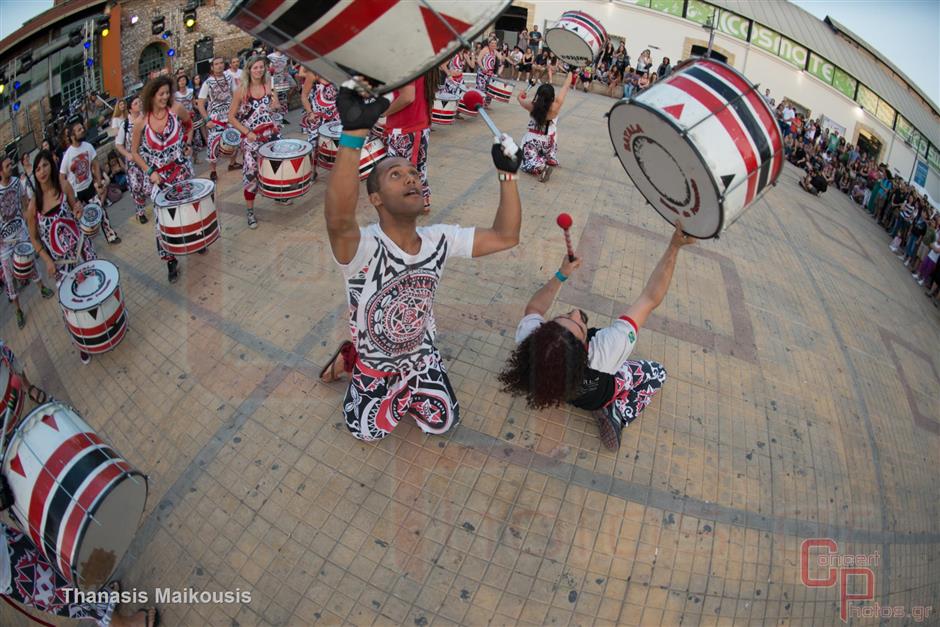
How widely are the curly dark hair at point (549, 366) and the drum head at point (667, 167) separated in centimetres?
111

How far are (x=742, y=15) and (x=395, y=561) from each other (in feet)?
94.4

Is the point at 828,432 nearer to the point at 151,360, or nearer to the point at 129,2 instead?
the point at 151,360

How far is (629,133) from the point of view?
4094mm

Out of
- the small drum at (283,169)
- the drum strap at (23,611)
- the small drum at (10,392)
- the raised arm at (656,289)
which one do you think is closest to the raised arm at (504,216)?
the raised arm at (656,289)

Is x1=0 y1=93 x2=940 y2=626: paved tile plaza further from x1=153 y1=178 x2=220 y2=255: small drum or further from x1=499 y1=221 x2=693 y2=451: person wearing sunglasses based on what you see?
x1=499 y1=221 x2=693 y2=451: person wearing sunglasses

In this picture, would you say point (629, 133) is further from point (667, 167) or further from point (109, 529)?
point (109, 529)

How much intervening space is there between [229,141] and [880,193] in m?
14.3

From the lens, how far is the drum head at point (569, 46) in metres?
10.8

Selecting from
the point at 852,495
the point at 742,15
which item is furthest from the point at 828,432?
the point at 742,15

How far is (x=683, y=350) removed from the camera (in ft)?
19.3

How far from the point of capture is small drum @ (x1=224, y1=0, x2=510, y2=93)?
2859mm

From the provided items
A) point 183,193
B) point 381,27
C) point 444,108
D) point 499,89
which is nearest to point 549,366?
point 381,27

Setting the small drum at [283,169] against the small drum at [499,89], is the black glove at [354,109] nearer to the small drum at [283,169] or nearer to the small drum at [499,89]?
the small drum at [283,169]

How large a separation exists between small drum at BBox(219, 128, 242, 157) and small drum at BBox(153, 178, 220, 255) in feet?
10.5
